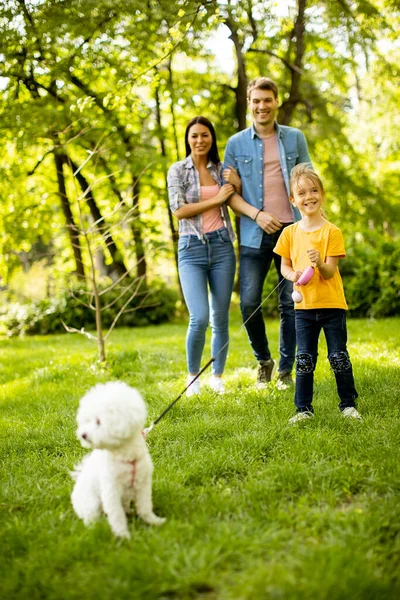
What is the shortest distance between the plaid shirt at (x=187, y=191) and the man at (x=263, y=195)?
135 mm

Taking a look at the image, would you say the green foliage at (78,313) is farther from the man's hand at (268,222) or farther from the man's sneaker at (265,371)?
the man's hand at (268,222)

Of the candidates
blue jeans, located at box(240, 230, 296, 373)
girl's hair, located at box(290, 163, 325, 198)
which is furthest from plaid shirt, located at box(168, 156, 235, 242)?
girl's hair, located at box(290, 163, 325, 198)

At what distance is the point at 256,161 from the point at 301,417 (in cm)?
210

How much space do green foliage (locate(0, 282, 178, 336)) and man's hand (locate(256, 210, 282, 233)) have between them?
714 centimetres

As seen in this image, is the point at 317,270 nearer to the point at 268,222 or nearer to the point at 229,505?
the point at 268,222

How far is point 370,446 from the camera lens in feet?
10.0

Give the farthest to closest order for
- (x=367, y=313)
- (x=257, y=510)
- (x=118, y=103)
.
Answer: (x=367, y=313) → (x=118, y=103) → (x=257, y=510)

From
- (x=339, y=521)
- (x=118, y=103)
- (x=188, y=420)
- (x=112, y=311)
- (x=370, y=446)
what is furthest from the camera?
(x=112, y=311)

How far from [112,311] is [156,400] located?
718cm

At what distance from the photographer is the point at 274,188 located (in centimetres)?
445

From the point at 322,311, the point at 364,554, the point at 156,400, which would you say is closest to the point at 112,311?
the point at 156,400

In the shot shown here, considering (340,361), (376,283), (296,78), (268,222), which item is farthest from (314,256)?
(296,78)

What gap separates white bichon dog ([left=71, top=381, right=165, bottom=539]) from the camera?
2.22 m

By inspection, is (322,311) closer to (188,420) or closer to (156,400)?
(188,420)
